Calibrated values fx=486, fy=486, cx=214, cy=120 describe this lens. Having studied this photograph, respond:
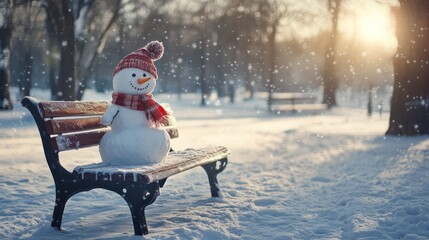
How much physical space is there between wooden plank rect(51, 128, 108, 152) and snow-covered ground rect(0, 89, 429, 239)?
0.67 metres

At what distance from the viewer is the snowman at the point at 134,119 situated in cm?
384

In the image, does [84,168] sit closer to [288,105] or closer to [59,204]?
[59,204]

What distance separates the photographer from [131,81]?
13.2ft

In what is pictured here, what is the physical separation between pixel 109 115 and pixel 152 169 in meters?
0.69

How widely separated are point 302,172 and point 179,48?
3425cm

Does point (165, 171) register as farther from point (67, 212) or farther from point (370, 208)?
point (370, 208)

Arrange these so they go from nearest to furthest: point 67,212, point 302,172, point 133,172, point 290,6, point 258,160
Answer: point 133,172 < point 67,212 < point 302,172 < point 258,160 < point 290,6

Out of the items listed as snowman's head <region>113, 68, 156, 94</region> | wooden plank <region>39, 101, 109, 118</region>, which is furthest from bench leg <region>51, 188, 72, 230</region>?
snowman's head <region>113, 68, 156, 94</region>

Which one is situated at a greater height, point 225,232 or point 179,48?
point 179,48

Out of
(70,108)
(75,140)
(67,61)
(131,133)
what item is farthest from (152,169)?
(67,61)

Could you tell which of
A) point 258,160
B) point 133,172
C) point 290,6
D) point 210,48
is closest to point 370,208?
point 133,172

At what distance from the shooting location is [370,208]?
459cm

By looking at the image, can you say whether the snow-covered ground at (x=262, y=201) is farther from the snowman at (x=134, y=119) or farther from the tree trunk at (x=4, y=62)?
the tree trunk at (x=4, y=62)

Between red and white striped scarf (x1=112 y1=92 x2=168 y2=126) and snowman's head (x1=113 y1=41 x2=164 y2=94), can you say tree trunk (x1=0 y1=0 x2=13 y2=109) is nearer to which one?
snowman's head (x1=113 y1=41 x2=164 y2=94)
